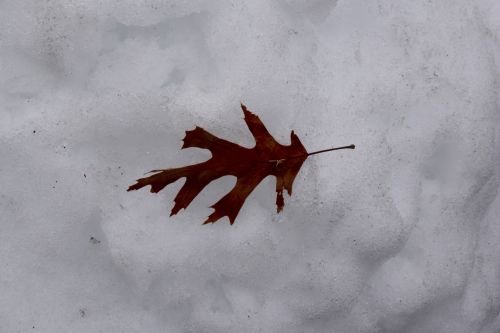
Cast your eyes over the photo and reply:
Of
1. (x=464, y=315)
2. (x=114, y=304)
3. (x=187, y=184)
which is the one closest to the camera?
(x=187, y=184)

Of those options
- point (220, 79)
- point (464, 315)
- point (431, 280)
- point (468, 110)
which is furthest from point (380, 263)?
point (220, 79)

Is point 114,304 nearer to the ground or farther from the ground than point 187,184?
nearer to the ground

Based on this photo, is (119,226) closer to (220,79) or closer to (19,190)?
(19,190)
